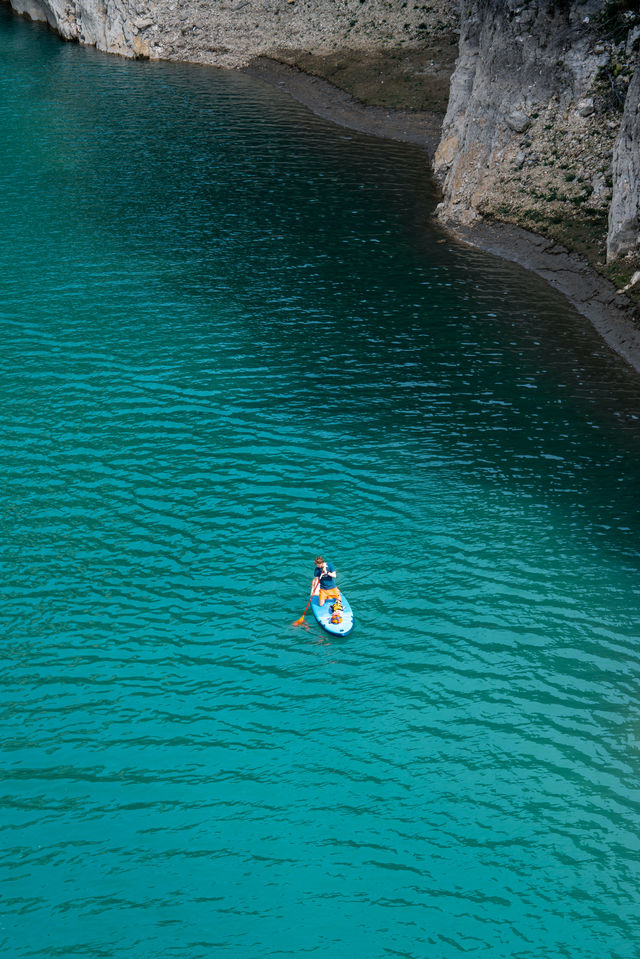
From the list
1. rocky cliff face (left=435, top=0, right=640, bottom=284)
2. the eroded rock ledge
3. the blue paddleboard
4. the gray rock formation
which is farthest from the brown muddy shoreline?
the blue paddleboard

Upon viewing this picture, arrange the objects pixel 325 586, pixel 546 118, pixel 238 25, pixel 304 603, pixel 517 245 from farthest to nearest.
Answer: pixel 238 25
pixel 546 118
pixel 517 245
pixel 304 603
pixel 325 586

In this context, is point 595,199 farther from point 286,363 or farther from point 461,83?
point 286,363

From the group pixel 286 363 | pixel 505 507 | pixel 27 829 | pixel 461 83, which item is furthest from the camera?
pixel 461 83

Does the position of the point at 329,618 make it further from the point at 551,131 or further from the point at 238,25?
the point at 238,25

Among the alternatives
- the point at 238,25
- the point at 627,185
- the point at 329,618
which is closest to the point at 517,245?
the point at 627,185

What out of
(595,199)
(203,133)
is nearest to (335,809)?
(595,199)

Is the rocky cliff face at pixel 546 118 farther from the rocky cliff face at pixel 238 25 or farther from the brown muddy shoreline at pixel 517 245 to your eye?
the rocky cliff face at pixel 238 25
